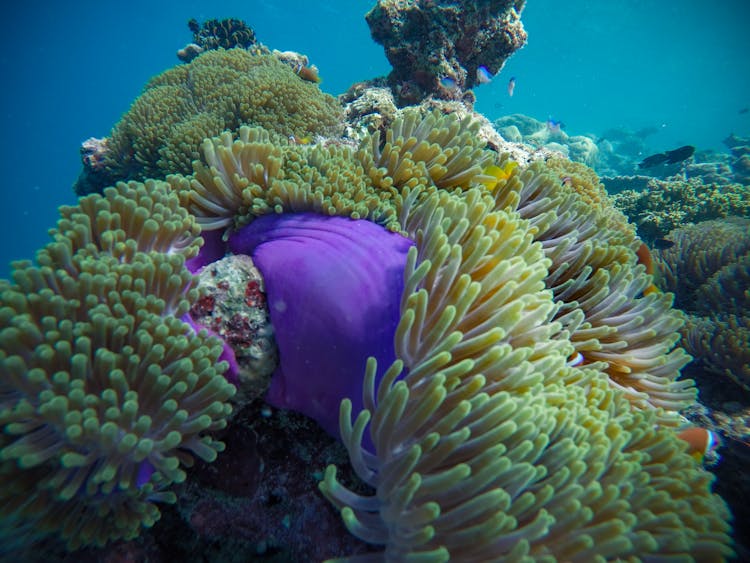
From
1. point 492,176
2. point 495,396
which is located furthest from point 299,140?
point 495,396

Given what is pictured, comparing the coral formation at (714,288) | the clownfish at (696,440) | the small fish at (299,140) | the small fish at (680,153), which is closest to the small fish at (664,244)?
the coral formation at (714,288)

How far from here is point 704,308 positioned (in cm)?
396

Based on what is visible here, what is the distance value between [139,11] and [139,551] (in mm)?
81698

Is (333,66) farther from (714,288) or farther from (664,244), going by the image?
→ (714,288)

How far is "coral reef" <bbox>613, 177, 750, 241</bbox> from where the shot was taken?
6.88 m

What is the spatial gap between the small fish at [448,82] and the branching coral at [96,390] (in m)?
5.83

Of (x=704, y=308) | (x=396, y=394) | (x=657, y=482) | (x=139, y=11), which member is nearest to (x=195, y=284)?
(x=396, y=394)

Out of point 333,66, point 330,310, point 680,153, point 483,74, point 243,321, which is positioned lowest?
point 243,321

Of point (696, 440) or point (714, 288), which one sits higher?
point (714, 288)

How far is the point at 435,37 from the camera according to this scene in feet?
19.9

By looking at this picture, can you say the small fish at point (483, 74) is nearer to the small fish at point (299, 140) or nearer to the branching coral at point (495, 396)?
the small fish at point (299, 140)

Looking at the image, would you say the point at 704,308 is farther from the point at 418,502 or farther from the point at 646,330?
the point at 418,502

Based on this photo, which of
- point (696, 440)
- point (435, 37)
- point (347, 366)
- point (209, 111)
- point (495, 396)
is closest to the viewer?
point (495, 396)

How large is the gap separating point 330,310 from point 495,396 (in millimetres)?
751
